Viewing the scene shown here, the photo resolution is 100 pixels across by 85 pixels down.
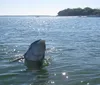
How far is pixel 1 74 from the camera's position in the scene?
14680 millimetres

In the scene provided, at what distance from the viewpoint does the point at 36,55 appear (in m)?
16.5

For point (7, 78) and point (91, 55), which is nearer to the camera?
point (7, 78)

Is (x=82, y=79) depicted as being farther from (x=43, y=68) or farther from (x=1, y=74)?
(x=1, y=74)

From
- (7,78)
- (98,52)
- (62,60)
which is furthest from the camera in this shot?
(98,52)

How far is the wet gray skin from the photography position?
1622 cm

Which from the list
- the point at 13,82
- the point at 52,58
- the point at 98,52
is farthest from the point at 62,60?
the point at 13,82

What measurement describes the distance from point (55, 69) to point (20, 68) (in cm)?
206

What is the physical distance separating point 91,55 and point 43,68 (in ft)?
17.0

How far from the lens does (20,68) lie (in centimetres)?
1598

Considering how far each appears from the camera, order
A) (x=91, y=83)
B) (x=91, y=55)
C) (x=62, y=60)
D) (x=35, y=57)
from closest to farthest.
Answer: (x=91, y=83) → (x=35, y=57) → (x=62, y=60) → (x=91, y=55)

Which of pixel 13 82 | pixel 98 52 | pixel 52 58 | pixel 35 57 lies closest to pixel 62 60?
pixel 52 58

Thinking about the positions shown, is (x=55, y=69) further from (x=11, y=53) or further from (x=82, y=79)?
(x=11, y=53)

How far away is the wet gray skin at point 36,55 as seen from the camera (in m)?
16.2

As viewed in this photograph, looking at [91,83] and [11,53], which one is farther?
[11,53]
